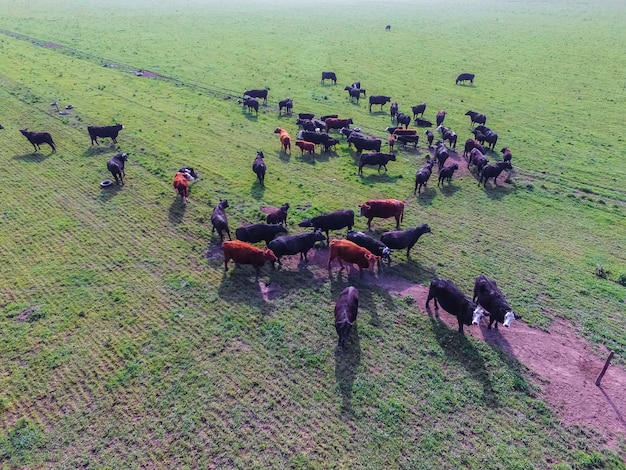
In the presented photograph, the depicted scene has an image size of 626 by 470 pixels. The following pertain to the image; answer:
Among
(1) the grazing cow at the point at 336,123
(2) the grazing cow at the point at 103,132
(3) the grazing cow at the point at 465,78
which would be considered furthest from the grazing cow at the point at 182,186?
(3) the grazing cow at the point at 465,78

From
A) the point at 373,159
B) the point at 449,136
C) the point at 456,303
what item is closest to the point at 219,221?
the point at 456,303

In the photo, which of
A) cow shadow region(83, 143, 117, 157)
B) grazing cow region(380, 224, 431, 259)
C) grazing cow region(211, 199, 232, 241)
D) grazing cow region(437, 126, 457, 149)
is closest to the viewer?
grazing cow region(380, 224, 431, 259)

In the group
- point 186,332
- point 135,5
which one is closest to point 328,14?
point 135,5

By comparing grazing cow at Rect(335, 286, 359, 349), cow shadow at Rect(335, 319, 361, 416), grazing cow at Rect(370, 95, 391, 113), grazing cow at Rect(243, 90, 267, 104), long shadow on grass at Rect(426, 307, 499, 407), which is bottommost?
cow shadow at Rect(335, 319, 361, 416)

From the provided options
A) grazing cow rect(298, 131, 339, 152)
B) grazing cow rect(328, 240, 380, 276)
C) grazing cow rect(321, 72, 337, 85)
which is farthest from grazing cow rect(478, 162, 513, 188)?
grazing cow rect(321, 72, 337, 85)

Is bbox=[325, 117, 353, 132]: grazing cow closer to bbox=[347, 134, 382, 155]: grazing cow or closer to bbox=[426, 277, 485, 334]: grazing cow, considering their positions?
bbox=[347, 134, 382, 155]: grazing cow

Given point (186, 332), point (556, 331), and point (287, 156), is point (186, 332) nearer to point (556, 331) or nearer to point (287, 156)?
point (556, 331)

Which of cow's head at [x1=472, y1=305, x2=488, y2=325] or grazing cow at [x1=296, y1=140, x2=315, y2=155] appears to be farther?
grazing cow at [x1=296, y1=140, x2=315, y2=155]
